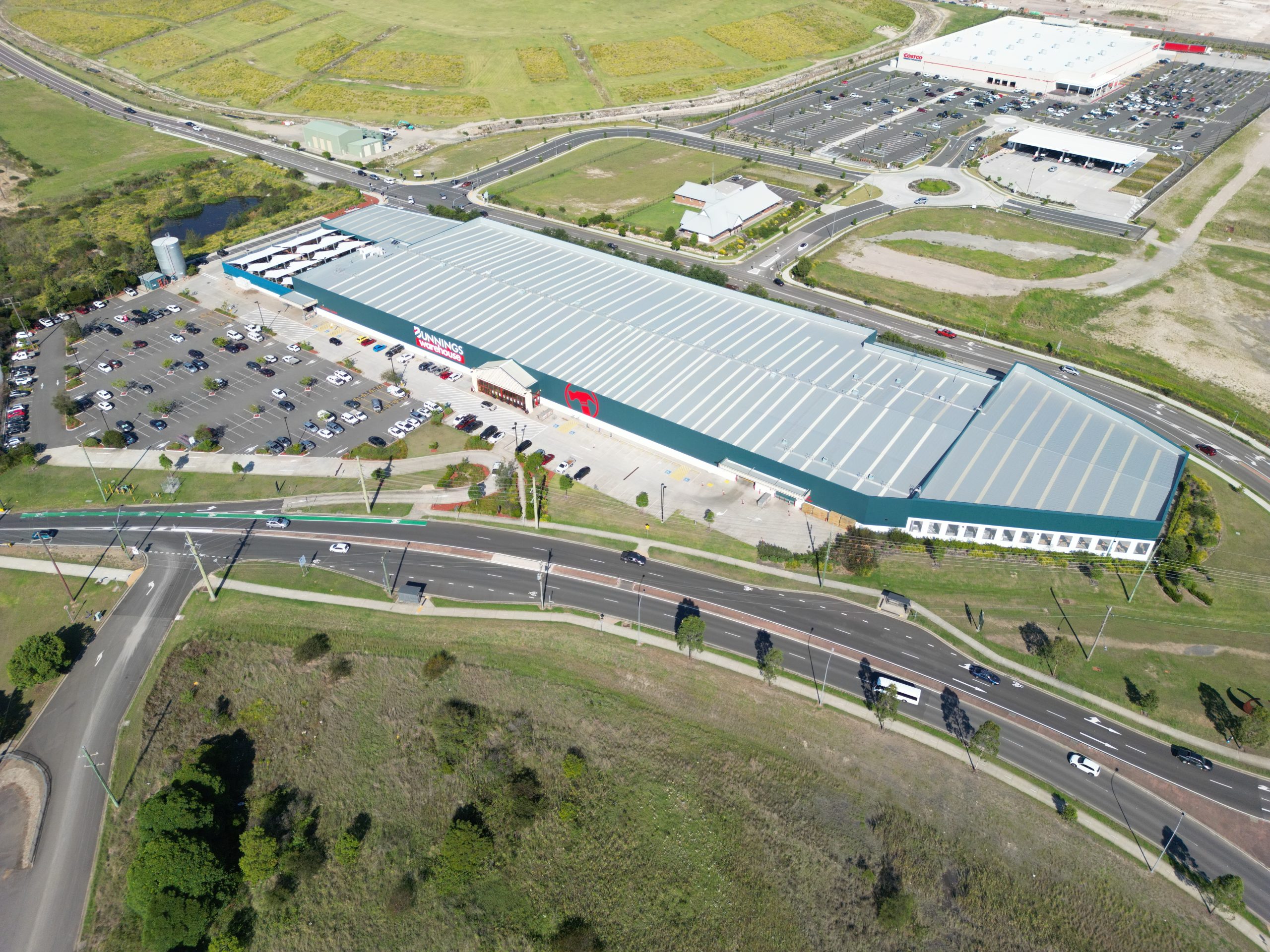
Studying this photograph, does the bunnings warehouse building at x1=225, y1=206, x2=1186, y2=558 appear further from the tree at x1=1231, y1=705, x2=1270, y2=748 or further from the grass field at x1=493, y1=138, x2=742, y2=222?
the grass field at x1=493, y1=138, x2=742, y2=222

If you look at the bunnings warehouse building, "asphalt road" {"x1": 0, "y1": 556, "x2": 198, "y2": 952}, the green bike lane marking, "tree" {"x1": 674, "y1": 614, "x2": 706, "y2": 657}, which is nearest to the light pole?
the bunnings warehouse building

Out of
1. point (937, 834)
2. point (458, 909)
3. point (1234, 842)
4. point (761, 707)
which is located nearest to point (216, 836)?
point (458, 909)

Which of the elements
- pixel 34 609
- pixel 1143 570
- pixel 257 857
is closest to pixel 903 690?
pixel 1143 570

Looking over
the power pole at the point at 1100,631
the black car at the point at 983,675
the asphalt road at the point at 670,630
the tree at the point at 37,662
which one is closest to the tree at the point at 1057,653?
the power pole at the point at 1100,631

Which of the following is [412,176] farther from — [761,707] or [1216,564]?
[1216,564]

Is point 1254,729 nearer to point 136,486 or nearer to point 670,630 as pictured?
point 670,630
